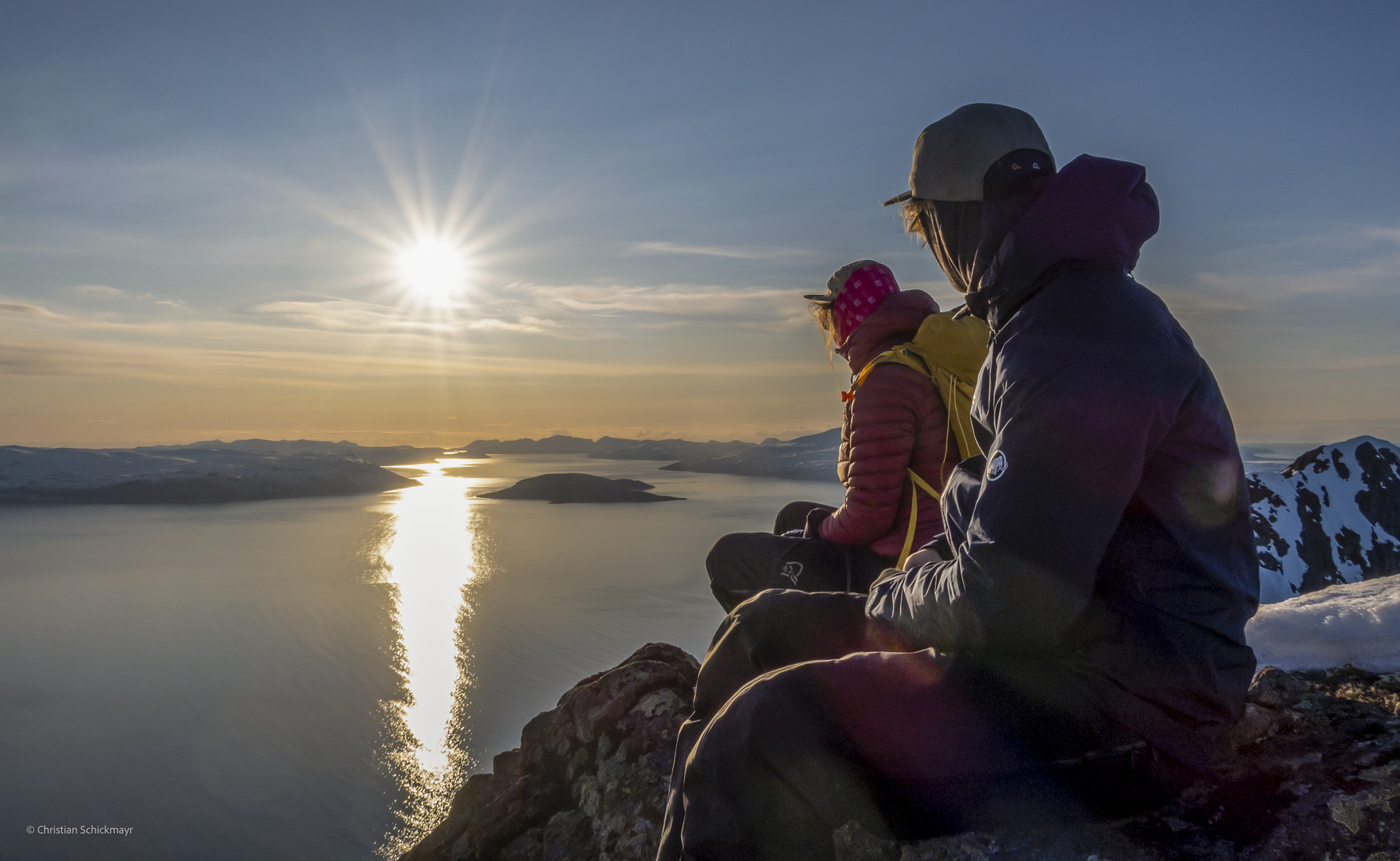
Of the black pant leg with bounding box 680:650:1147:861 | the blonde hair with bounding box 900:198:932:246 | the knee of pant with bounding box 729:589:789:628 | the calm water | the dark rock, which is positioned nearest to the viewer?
the black pant leg with bounding box 680:650:1147:861

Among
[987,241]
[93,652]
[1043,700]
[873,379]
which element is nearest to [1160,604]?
[1043,700]

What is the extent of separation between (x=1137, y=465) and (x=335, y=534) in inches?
1337

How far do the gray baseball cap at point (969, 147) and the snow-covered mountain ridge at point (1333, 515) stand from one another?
102 ft

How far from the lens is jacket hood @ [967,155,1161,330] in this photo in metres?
1.51

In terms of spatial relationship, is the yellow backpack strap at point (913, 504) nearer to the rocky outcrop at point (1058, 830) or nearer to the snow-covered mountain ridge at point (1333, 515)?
the rocky outcrop at point (1058, 830)

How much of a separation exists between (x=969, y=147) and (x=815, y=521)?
1987 mm

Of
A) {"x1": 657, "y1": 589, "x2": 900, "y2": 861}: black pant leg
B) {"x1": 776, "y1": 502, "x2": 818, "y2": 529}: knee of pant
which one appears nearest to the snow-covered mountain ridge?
{"x1": 776, "y1": 502, "x2": 818, "y2": 529}: knee of pant

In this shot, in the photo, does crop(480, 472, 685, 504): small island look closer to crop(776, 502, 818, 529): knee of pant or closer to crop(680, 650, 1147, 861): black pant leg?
crop(776, 502, 818, 529): knee of pant

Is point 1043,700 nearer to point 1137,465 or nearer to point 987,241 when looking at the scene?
point 1137,465

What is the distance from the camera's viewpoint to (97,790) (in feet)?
30.1

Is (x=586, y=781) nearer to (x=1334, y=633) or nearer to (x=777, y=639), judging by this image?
(x=777, y=639)

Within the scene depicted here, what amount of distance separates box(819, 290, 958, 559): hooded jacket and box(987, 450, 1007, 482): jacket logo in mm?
1356

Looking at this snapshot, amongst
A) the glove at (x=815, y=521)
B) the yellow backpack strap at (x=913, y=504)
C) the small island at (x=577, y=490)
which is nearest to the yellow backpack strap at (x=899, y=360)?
the yellow backpack strap at (x=913, y=504)

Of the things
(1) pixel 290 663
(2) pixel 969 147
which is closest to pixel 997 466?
(2) pixel 969 147
